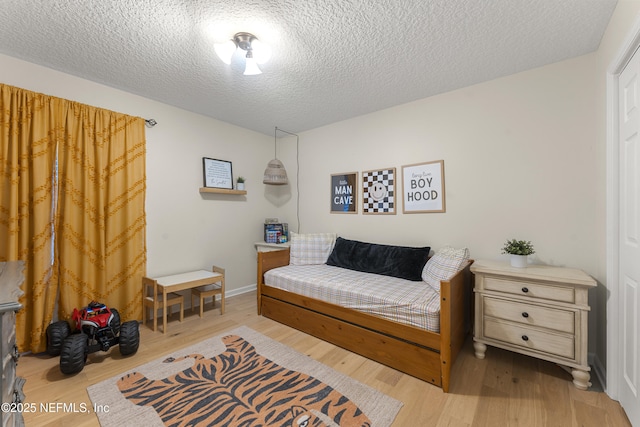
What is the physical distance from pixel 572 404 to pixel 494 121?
219 centimetres

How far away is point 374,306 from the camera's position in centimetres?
208

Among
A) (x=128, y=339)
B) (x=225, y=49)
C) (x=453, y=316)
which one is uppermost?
(x=225, y=49)

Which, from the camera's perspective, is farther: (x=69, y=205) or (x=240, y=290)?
(x=240, y=290)

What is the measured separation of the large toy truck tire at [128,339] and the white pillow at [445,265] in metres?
2.52

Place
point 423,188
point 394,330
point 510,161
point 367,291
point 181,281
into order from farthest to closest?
point 423,188 < point 181,281 < point 510,161 < point 367,291 < point 394,330

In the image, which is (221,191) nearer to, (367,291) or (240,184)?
(240,184)

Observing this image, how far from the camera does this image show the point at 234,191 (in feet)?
11.5

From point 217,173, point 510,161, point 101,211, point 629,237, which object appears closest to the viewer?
point 629,237

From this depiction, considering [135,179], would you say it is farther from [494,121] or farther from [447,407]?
[494,121]

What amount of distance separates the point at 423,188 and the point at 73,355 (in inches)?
129

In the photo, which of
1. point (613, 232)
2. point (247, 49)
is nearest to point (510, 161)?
point (613, 232)

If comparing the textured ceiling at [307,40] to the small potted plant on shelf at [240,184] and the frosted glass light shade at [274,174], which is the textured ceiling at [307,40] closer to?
the frosted glass light shade at [274,174]

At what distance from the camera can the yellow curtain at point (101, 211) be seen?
89.6 inches

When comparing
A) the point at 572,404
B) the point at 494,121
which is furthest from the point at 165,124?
the point at 572,404
